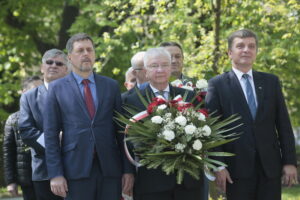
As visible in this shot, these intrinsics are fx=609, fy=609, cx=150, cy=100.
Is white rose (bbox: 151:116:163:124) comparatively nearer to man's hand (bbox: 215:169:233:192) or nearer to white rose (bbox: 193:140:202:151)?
white rose (bbox: 193:140:202:151)

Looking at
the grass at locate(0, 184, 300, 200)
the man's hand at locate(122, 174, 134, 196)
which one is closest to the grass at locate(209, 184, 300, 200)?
the grass at locate(0, 184, 300, 200)

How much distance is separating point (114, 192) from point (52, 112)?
943 millimetres

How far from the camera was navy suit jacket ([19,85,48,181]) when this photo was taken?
21.1 feet

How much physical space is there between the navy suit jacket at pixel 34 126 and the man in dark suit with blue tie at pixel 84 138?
718mm

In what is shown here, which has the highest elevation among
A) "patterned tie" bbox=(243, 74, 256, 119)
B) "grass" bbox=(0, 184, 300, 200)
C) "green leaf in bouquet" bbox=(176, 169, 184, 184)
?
"patterned tie" bbox=(243, 74, 256, 119)

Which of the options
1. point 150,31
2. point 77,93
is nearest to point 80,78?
point 77,93

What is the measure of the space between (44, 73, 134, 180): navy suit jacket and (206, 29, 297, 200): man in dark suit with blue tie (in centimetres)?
100

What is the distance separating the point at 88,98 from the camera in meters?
5.79

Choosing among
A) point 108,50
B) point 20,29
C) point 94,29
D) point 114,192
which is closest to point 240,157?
point 114,192

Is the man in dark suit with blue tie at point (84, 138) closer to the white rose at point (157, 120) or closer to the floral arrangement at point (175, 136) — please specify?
the floral arrangement at point (175, 136)

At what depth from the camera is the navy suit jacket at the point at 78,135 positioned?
5.57 meters

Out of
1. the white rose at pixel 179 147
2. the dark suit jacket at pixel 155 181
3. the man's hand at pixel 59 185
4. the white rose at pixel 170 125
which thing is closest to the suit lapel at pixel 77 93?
the dark suit jacket at pixel 155 181

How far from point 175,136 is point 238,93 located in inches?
38.9

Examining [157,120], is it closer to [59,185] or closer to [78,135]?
[78,135]
